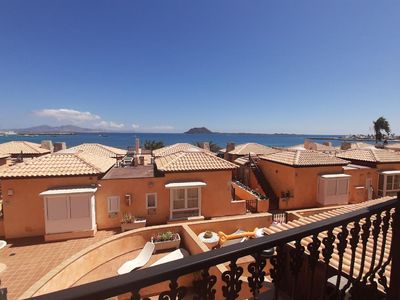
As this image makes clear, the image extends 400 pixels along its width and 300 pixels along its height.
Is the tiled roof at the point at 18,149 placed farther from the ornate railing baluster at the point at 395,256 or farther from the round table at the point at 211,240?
the ornate railing baluster at the point at 395,256

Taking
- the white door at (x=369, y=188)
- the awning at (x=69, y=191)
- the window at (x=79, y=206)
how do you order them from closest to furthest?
the awning at (x=69, y=191) → the window at (x=79, y=206) → the white door at (x=369, y=188)

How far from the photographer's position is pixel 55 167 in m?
14.8

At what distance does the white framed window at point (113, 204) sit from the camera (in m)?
15.2

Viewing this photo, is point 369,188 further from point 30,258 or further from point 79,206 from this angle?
point 30,258

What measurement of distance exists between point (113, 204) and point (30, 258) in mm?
4897

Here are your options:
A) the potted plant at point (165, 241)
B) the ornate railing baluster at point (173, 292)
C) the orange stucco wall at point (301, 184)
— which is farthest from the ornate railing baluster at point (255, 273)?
the orange stucco wall at point (301, 184)

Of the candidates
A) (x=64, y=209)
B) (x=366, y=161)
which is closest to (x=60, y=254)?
(x=64, y=209)

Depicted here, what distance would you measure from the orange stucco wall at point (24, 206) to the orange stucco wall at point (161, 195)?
3.04 m

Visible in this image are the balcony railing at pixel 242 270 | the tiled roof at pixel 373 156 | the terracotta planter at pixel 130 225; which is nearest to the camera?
the balcony railing at pixel 242 270

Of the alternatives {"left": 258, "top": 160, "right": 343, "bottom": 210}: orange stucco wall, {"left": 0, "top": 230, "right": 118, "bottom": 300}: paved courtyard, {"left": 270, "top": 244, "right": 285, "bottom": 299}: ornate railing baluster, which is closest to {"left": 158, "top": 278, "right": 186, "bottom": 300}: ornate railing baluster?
{"left": 270, "top": 244, "right": 285, "bottom": 299}: ornate railing baluster

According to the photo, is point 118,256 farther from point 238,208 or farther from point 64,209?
point 238,208

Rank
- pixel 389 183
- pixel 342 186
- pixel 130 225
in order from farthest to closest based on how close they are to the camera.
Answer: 1. pixel 389 183
2. pixel 342 186
3. pixel 130 225

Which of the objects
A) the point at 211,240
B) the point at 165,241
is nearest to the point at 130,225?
the point at 165,241

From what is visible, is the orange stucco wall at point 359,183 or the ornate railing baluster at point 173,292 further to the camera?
the orange stucco wall at point 359,183
